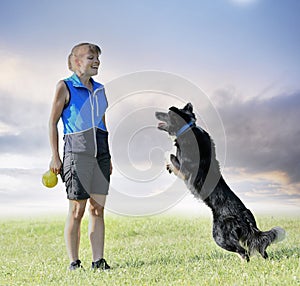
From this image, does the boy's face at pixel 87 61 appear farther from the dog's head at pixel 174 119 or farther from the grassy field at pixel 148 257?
the grassy field at pixel 148 257

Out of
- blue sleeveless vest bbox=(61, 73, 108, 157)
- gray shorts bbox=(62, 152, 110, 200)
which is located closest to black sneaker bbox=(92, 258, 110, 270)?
gray shorts bbox=(62, 152, 110, 200)

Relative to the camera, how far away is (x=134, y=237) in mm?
7297

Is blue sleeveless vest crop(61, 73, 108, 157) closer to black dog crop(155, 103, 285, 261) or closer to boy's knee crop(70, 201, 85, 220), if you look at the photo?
boy's knee crop(70, 201, 85, 220)

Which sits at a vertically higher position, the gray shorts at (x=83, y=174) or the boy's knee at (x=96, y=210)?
the gray shorts at (x=83, y=174)

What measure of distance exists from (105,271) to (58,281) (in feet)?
1.55

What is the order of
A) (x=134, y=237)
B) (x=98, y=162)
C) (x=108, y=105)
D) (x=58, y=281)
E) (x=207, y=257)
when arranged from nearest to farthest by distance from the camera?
(x=58, y=281) → (x=98, y=162) → (x=108, y=105) → (x=207, y=257) → (x=134, y=237)

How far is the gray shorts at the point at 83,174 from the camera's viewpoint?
176 inches

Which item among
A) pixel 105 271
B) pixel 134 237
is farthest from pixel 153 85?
pixel 134 237

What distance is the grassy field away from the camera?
4.09 metres

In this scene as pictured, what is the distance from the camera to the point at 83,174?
14.7ft

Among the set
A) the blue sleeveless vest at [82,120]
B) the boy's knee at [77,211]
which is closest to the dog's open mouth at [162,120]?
the blue sleeveless vest at [82,120]

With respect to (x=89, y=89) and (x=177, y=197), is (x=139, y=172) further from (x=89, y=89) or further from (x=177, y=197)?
(x=89, y=89)

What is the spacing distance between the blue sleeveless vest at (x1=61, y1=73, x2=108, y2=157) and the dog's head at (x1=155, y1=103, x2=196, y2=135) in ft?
2.14

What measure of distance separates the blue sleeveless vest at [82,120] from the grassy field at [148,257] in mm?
1257
